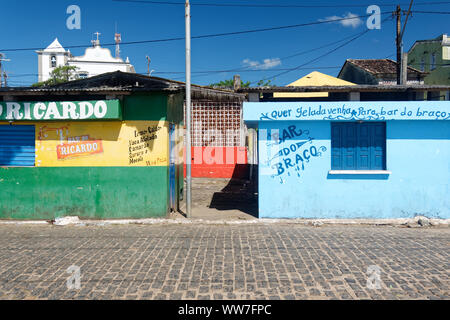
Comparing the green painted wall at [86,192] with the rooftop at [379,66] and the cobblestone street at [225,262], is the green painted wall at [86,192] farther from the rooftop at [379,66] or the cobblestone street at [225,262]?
the rooftop at [379,66]

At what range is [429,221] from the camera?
8742mm

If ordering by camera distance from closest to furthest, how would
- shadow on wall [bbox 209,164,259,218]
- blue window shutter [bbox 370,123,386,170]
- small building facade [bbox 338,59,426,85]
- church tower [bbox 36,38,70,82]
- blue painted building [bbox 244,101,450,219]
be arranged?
blue painted building [bbox 244,101,450,219]
blue window shutter [bbox 370,123,386,170]
shadow on wall [bbox 209,164,259,218]
small building facade [bbox 338,59,426,85]
church tower [bbox 36,38,70,82]

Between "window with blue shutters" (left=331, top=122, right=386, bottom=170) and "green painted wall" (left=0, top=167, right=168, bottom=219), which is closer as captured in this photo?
"window with blue shutters" (left=331, top=122, right=386, bottom=170)

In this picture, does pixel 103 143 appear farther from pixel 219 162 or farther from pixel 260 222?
pixel 219 162

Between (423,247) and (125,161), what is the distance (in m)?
7.05

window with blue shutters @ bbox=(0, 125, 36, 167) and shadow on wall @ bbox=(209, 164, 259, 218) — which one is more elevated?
window with blue shutters @ bbox=(0, 125, 36, 167)

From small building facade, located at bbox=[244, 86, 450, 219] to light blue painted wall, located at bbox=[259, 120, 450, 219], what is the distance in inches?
0.9

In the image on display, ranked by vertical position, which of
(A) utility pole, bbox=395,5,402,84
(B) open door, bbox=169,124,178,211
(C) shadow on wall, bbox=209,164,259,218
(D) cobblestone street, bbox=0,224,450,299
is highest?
(A) utility pole, bbox=395,5,402,84

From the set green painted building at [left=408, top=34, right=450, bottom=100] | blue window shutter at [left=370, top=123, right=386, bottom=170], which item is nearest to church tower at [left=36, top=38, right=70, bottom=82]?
green painted building at [left=408, top=34, right=450, bottom=100]

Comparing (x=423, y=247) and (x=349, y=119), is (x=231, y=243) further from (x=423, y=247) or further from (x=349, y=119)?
(x=349, y=119)

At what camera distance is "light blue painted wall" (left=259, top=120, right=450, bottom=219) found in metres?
9.02

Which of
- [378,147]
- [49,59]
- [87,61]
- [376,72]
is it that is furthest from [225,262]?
[49,59]

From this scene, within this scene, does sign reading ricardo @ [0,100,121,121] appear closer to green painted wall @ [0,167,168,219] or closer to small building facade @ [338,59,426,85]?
green painted wall @ [0,167,168,219]

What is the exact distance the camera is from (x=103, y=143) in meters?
9.29
